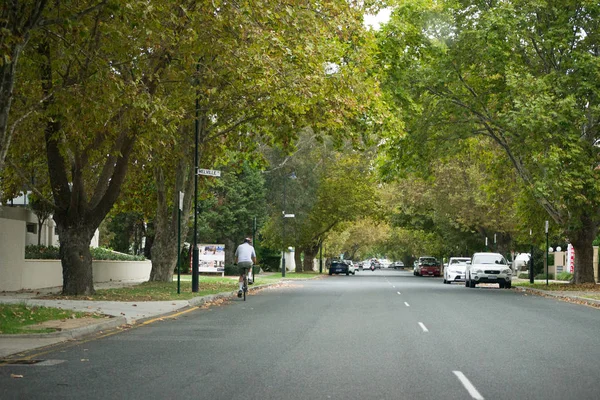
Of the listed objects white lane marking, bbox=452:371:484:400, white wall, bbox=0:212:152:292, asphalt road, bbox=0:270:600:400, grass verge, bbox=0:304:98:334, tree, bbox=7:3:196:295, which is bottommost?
asphalt road, bbox=0:270:600:400

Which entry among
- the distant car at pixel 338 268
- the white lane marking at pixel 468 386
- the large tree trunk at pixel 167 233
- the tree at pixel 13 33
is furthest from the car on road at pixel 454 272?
the white lane marking at pixel 468 386

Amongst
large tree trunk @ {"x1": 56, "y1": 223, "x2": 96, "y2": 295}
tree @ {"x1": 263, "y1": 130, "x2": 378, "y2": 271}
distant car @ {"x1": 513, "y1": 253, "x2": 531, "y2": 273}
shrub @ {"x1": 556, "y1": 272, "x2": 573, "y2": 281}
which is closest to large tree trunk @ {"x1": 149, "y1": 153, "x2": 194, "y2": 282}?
large tree trunk @ {"x1": 56, "y1": 223, "x2": 96, "y2": 295}

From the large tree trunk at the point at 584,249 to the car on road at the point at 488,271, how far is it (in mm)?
3357

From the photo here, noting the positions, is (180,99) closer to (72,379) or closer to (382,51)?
(382,51)

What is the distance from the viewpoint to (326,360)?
11102 mm

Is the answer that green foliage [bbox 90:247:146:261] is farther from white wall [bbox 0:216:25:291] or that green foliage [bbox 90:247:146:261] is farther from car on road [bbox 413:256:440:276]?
car on road [bbox 413:256:440:276]

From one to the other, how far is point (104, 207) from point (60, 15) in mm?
8112

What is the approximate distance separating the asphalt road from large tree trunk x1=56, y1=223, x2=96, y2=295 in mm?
5145

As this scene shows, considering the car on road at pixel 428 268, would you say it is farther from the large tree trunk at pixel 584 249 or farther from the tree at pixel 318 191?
the large tree trunk at pixel 584 249

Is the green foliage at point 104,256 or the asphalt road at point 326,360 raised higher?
the green foliage at point 104,256

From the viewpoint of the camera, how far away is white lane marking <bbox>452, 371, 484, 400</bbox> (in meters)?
8.35

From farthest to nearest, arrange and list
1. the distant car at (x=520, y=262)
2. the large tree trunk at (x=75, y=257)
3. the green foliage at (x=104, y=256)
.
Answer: the distant car at (x=520, y=262) → the green foliage at (x=104, y=256) → the large tree trunk at (x=75, y=257)

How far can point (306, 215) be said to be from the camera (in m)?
63.3

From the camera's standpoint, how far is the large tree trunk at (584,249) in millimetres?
35344
